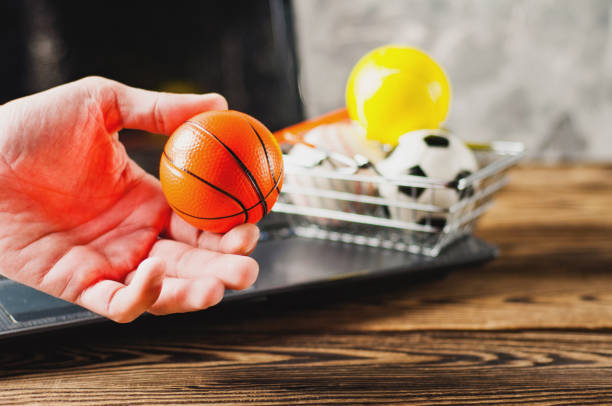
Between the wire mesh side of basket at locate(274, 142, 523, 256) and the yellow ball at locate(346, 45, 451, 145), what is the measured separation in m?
0.09

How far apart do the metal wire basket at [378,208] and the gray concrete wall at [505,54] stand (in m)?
0.88

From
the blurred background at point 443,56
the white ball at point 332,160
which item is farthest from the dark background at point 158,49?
the white ball at point 332,160

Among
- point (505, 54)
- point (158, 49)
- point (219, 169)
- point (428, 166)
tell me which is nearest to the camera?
point (219, 169)

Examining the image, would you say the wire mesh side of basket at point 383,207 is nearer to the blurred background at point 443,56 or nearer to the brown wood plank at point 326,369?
Result: the brown wood plank at point 326,369

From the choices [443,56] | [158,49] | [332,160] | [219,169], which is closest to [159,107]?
[219,169]

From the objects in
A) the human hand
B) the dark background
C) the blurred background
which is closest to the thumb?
the human hand

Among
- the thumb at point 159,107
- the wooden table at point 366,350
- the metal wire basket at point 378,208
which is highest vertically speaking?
the thumb at point 159,107

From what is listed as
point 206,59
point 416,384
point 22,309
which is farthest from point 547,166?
point 22,309

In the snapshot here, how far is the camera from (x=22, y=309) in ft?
1.84

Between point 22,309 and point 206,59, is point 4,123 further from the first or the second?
point 206,59

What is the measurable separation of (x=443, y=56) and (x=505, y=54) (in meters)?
0.20

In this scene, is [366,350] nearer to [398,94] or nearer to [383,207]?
[383,207]

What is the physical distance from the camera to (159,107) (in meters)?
0.57

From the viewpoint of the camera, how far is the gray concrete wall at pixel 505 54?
160 cm
